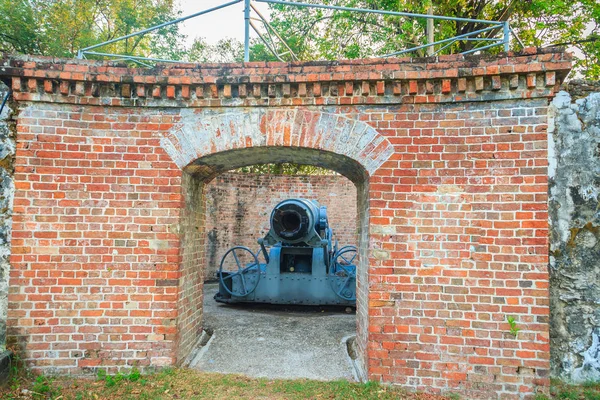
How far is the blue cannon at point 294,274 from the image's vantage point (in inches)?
292

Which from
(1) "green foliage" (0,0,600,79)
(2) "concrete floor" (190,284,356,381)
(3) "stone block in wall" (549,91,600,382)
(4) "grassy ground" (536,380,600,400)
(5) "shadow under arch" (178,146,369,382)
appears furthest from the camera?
(1) "green foliage" (0,0,600,79)

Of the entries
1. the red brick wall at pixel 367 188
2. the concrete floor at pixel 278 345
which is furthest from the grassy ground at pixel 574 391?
the concrete floor at pixel 278 345

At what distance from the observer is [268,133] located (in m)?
4.09

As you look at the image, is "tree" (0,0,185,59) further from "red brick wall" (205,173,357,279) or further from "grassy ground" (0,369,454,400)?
"grassy ground" (0,369,454,400)

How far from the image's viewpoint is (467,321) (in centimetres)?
374

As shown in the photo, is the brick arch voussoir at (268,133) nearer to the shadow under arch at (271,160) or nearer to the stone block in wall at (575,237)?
the shadow under arch at (271,160)

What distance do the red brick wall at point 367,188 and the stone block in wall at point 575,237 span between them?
528mm

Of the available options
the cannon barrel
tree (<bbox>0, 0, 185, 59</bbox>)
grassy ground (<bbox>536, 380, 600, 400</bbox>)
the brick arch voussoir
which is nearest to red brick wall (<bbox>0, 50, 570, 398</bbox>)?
the brick arch voussoir

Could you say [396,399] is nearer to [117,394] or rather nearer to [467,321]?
[467,321]

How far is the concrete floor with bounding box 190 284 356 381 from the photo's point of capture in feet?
14.3

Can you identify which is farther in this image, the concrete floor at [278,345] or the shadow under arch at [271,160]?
the concrete floor at [278,345]

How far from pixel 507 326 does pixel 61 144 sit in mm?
4967

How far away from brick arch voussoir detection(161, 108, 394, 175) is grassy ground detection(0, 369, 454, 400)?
2242mm

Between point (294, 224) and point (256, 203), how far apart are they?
16.1 feet
